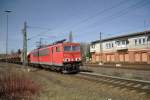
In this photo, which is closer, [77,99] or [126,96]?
[77,99]

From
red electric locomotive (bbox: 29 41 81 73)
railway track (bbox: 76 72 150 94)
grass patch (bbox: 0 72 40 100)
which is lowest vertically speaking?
railway track (bbox: 76 72 150 94)

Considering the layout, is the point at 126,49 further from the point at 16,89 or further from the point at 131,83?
the point at 16,89

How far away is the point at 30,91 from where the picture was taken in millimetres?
9359

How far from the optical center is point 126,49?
149 feet

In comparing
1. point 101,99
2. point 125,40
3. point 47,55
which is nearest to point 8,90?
point 101,99

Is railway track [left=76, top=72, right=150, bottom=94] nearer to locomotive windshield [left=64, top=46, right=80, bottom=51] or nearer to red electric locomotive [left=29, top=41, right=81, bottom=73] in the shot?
red electric locomotive [left=29, top=41, right=81, bottom=73]

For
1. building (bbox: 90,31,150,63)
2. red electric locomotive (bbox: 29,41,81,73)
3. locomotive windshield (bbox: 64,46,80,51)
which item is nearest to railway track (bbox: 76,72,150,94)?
red electric locomotive (bbox: 29,41,81,73)

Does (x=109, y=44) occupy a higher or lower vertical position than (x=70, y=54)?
higher

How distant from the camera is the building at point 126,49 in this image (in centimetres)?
3988

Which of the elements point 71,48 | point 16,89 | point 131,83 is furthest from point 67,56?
point 16,89

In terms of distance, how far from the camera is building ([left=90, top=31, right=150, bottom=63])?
39875 millimetres

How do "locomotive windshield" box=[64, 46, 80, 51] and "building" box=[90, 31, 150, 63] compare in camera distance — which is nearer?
"locomotive windshield" box=[64, 46, 80, 51]

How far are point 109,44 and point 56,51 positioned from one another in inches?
1344

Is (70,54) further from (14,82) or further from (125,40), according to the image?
(125,40)
